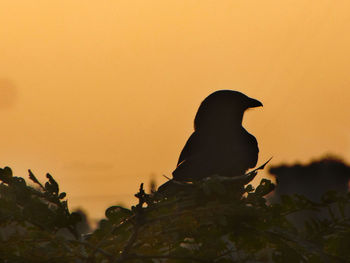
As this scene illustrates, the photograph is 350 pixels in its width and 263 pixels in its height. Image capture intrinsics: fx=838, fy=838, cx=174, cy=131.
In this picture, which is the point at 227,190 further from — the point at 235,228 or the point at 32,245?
the point at 32,245

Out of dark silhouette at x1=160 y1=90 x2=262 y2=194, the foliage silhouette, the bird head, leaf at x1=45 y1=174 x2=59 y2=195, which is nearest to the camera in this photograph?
the foliage silhouette

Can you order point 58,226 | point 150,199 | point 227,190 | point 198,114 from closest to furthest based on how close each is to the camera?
point 150,199 < point 227,190 < point 58,226 < point 198,114

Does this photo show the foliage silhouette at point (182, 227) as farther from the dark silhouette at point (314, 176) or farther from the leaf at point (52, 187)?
the dark silhouette at point (314, 176)

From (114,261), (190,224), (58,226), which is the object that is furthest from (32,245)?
(190,224)

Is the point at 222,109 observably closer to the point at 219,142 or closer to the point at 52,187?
the point at 219,142

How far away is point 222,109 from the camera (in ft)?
19.5

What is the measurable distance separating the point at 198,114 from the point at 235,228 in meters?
2.94

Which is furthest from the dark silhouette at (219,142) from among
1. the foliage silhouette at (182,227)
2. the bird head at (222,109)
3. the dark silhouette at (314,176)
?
the dark silhouette at (314,176)

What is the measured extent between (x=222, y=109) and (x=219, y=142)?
2.44ft

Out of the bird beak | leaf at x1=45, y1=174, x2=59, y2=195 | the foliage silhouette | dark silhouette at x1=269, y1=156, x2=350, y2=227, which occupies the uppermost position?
dark silhouette at x1=269, y1=156, x2=350, y2=227

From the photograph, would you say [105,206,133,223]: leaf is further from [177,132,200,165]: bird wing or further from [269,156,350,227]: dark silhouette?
[269,156,350,227]: dark silhouette

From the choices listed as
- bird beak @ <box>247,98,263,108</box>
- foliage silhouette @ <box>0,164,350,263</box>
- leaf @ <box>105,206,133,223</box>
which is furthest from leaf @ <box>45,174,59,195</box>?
bird beak @ <box>247,98,263,108</box>

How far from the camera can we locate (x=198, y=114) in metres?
6.12

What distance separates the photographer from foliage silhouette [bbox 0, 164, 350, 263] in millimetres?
3049
